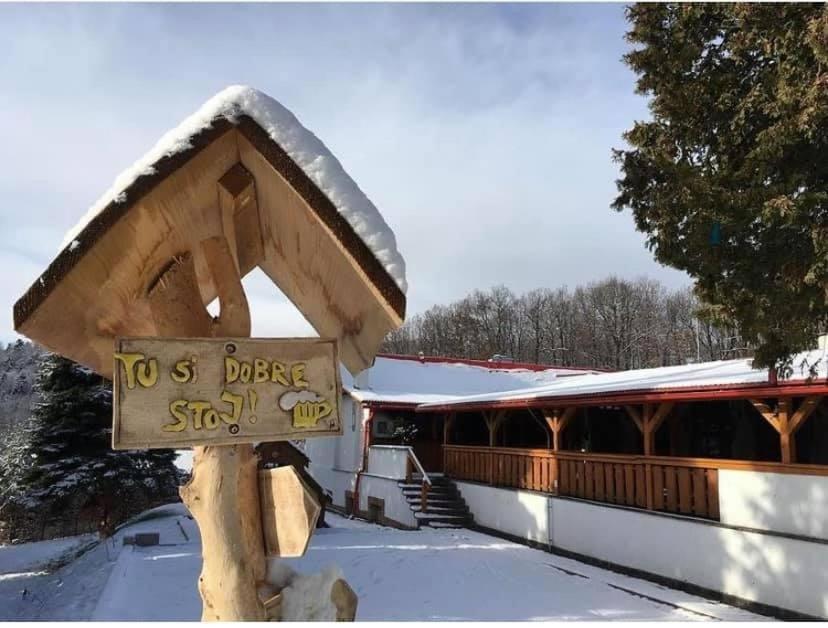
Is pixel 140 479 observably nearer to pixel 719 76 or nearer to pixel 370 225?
pixel 719 76

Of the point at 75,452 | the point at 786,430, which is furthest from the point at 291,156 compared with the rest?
the point at 75,452

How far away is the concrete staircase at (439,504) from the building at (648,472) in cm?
5

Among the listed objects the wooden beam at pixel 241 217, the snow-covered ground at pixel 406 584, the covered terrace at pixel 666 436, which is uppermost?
the wooden beam at pixel 241 217

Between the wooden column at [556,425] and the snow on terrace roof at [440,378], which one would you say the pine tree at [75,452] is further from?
the wooden column at [556,425]

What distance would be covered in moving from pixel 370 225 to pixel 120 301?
3.74 ft

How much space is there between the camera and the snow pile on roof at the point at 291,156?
2.33 meters

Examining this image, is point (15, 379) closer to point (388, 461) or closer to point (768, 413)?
point (388, 461)

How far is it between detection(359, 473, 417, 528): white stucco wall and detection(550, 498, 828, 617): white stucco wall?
15.3 ft

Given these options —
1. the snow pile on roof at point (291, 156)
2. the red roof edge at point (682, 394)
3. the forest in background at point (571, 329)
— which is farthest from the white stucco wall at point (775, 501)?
the forest in background at point (571, 329)

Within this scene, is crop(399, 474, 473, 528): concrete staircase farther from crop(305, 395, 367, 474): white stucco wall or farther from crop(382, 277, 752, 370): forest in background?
crop(382, 277, 752, 370): forest in background

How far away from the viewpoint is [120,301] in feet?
8.89

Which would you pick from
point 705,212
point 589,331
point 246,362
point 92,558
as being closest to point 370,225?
point 246,362

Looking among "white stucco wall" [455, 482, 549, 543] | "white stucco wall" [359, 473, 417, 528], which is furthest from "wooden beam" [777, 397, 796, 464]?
"white stucco wall" [359, 473, 417, 528]

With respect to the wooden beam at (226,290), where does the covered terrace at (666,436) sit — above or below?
below
